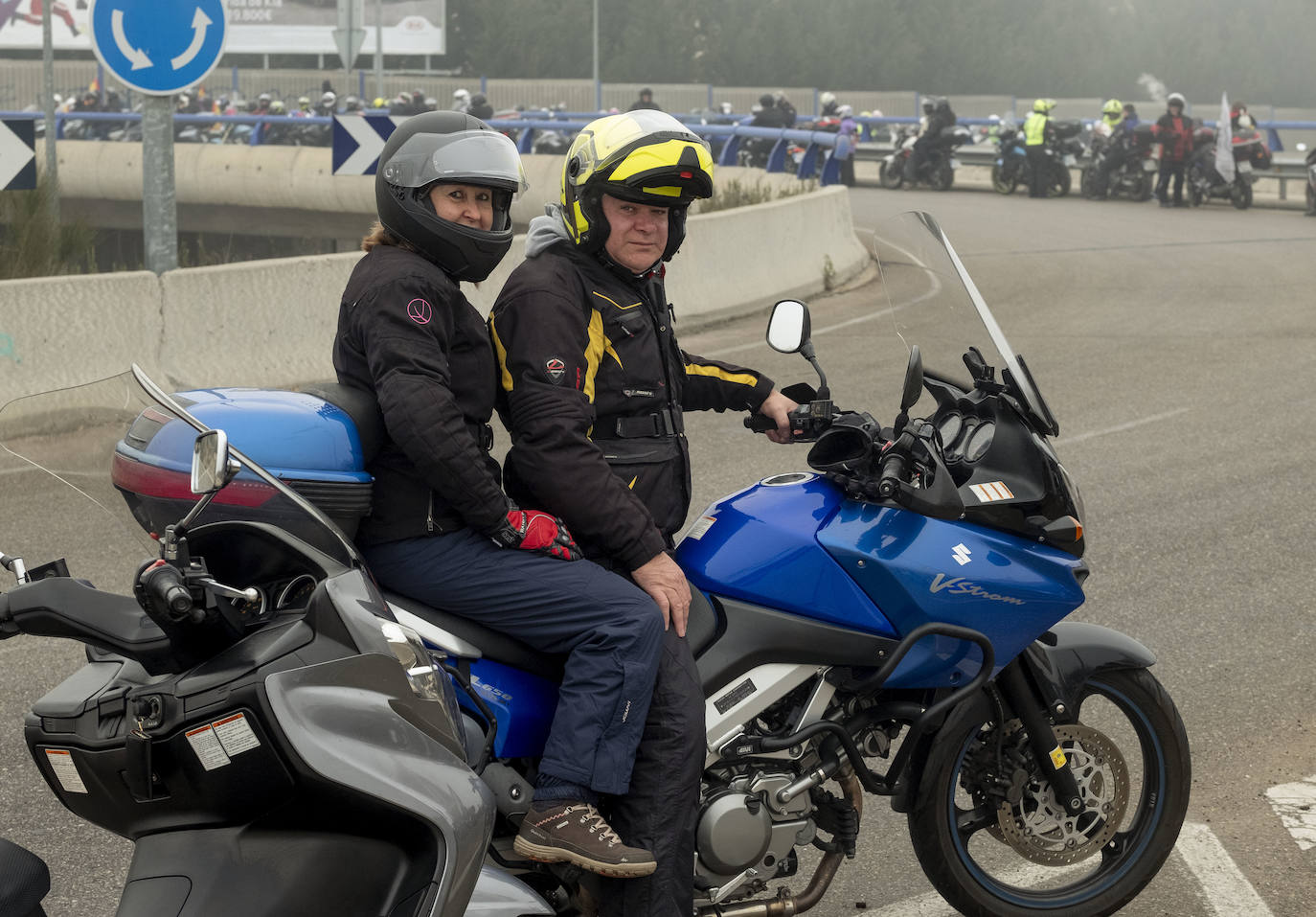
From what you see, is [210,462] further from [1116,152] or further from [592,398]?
[1116,152]

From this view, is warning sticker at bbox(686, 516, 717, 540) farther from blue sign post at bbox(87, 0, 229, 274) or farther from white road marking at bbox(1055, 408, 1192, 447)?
blue sign post at bbox(87, 0, 229, 274)

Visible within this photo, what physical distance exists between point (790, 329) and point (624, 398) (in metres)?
0.50

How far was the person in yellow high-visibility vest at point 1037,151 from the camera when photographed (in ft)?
93.3

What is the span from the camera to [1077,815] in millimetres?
3574

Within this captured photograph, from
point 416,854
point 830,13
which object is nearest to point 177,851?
point 416,854

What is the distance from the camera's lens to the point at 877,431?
331 cm

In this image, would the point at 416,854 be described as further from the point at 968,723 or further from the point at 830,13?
the point at 830,13

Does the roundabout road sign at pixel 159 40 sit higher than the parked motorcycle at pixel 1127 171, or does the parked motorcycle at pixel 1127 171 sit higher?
the roundabout road sign at pixel 159 40

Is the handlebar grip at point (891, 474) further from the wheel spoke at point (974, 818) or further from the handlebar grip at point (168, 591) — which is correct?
the handlebar grip at point (168, 591)

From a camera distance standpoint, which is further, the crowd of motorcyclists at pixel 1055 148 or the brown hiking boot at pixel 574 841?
the crowd of motorcyclists at pixel 1055 148

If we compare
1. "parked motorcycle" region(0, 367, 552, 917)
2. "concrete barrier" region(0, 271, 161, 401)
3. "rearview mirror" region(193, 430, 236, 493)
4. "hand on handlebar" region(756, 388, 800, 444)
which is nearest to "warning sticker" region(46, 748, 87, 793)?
"parked motorcycle" region(0, 367, 552, 917)

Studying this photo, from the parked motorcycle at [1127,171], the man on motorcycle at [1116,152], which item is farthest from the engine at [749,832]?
the man on motorcycle at [1116,152]

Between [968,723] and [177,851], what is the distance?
178cm

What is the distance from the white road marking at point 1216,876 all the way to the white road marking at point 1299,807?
237 mm
